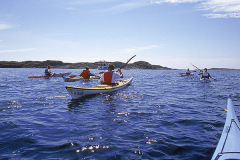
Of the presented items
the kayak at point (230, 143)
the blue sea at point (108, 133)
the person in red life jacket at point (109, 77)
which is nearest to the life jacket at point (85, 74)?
the person in red life jacket at point (109, 77)

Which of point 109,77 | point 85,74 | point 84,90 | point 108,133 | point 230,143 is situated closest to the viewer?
point 230,143

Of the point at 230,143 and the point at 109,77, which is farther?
the point at 109,77

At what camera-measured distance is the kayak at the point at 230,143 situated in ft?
9.57

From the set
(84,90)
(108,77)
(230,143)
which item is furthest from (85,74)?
(230,143)

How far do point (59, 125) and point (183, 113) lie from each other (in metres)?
5.40

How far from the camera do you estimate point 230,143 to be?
3293 millimetres

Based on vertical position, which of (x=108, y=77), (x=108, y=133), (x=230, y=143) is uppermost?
(x=108, y=77)

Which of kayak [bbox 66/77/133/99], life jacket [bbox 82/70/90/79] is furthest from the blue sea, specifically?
life jacket [bbox 82/70/90/79]

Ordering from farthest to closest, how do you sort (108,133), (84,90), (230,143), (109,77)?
(109,77), (84,90), (108,133), (230,143)

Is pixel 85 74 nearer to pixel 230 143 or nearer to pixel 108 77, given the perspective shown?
pixel 108 77

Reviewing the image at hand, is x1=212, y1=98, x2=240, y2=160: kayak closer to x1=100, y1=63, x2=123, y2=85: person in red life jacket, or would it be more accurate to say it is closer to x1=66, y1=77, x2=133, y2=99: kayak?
x1=66, y1=77, x2=133, y2=99: kayak

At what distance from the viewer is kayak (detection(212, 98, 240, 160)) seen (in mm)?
2916

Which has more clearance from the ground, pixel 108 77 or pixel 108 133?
pixel 108 77

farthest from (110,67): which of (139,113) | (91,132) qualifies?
(91,132)
